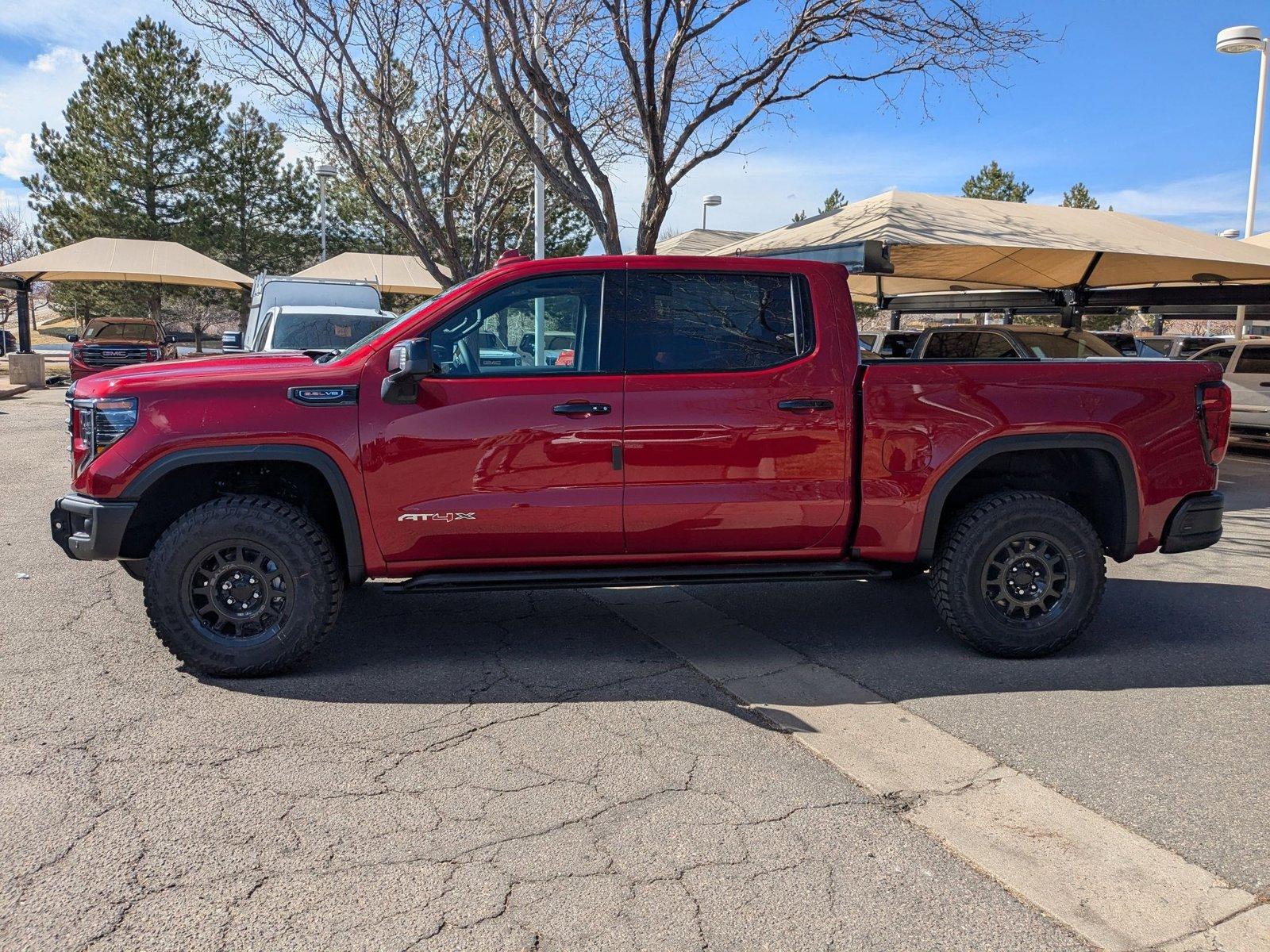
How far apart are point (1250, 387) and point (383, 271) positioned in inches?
865

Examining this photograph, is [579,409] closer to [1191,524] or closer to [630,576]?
[630,576]

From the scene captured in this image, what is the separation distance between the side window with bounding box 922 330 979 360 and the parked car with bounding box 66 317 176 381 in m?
17.0

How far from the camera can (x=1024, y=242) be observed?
11586mm

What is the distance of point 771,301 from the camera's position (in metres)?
4.97

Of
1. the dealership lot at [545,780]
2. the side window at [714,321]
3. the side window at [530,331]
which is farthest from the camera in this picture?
the side window at [714,321]

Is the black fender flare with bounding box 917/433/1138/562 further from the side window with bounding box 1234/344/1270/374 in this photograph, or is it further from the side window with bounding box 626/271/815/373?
the side window with bounding box 1234/344/1270/374

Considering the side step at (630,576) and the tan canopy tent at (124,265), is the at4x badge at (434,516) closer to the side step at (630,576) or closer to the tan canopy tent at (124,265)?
the side step at (630,576)

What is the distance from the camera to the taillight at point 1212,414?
5.05 metres

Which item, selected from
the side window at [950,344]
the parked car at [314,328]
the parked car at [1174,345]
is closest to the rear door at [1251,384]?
the parked car at [1174,345]

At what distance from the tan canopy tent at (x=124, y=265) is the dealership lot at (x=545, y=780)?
2257 cm

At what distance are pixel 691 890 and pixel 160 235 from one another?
4074 cm

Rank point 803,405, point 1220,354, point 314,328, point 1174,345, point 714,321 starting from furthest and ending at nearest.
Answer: point 1174,345
point 1220,354
point 314,328
point 714,321
point 803,405

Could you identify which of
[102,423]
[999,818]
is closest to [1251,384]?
[999,818]

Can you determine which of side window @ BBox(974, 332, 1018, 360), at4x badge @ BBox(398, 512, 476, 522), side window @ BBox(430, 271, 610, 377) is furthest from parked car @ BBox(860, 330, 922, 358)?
at4x badge @ BBox(398, 512, 476, 522)
